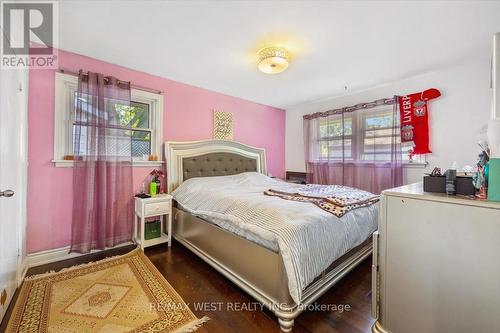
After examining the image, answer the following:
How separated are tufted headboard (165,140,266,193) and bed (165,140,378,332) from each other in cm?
34

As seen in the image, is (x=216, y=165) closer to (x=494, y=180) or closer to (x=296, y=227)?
(x=296, y=227)

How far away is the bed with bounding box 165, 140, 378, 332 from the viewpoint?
1.39 meters

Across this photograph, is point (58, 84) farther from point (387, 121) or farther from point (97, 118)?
point (387, 121)

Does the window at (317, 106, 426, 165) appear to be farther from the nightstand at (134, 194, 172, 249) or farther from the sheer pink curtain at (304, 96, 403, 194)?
the nightstand at (134, 194, 172, 249)

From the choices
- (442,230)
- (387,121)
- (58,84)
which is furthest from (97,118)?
(387,121)

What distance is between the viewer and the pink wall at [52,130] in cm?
219

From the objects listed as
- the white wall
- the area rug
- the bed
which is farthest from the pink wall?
the white wall

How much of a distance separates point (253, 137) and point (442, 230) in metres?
3.42

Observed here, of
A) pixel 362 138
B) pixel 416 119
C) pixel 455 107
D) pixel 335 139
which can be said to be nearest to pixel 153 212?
pixel 335 139

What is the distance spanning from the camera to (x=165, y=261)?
2340mm

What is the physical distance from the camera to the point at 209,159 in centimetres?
342

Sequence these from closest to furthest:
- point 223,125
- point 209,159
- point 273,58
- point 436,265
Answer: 1. point 436,265
2. point 273,58
3. point 209,159
4. point 223,125

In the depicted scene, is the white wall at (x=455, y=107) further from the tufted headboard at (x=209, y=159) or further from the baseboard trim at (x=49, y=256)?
the baseboard trim at (x=49, y=256)

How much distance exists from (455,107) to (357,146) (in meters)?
1.25
